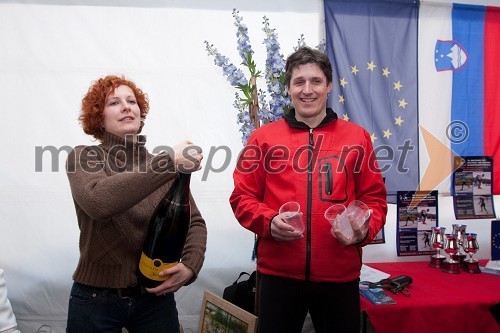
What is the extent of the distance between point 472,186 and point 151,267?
2063mm

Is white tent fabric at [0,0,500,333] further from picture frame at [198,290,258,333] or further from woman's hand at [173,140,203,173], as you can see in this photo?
woman's hand at [173,140,203,173]

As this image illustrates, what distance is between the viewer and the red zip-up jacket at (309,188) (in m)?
1.19

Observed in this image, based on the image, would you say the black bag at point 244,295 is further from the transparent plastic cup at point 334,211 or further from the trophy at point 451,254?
the trophy at point 451,254

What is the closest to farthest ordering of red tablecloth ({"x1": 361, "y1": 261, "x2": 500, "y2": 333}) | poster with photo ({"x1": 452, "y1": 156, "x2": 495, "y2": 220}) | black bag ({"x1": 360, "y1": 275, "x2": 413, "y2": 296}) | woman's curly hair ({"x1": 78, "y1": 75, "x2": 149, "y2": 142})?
woman's curly hair ({"x1": 78, "y1": 75, "x2": 149, "y2": 142}), red tablecloth ({"x1": 361, "y1": 261, "x2": 500, "y2": 333}), black bag ({"x1": 360, "y1": 275, "x2": 413, "y2": 296}), poster with photo ({"x1": 452, "y1": 156, "x2": 495, "y2": 220})

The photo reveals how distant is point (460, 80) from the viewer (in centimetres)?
229

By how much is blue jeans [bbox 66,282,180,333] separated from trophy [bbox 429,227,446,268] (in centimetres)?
157

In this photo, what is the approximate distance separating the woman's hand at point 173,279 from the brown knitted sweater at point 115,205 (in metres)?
0.03

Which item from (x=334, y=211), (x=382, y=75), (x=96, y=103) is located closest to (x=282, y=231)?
(x=334, y=211)

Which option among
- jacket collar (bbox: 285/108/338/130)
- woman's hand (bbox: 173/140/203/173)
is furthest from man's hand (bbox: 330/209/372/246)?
woman's hand (bbox: 173/140/203/173)

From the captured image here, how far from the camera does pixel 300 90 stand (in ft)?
4.26

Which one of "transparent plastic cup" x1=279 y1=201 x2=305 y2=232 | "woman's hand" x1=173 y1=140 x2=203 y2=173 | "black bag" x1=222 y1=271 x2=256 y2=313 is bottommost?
"black bag" x1=222 y1=271 x2=256 y2=313

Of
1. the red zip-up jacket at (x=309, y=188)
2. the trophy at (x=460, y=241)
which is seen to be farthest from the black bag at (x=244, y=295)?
the trophy at (x=460, y=241)

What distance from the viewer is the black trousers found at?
46.8 inches

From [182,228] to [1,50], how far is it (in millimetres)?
1759
